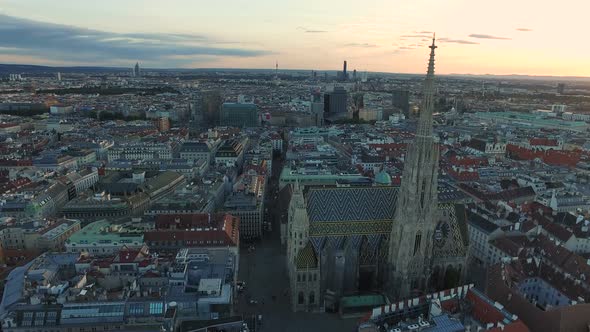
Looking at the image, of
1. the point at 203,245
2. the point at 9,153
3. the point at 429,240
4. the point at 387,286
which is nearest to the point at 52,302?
the point at 203,245

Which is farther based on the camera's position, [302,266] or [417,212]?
[302,266]

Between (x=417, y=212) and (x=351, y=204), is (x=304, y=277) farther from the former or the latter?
(x=417, y=212)

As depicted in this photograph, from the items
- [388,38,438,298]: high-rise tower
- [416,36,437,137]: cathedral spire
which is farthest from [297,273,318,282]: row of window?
[416,36,437,137]: cathedral spire

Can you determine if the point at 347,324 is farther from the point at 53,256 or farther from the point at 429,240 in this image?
the point at 53,256

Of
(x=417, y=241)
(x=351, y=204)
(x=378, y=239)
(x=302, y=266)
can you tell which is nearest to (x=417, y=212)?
(x=417, y=241)

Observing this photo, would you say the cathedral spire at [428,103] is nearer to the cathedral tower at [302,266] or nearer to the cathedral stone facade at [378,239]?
the cathedral stone facade at [378,239]

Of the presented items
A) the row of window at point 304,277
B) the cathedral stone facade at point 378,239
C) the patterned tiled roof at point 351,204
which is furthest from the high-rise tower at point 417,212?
the row of window at point 304,277
